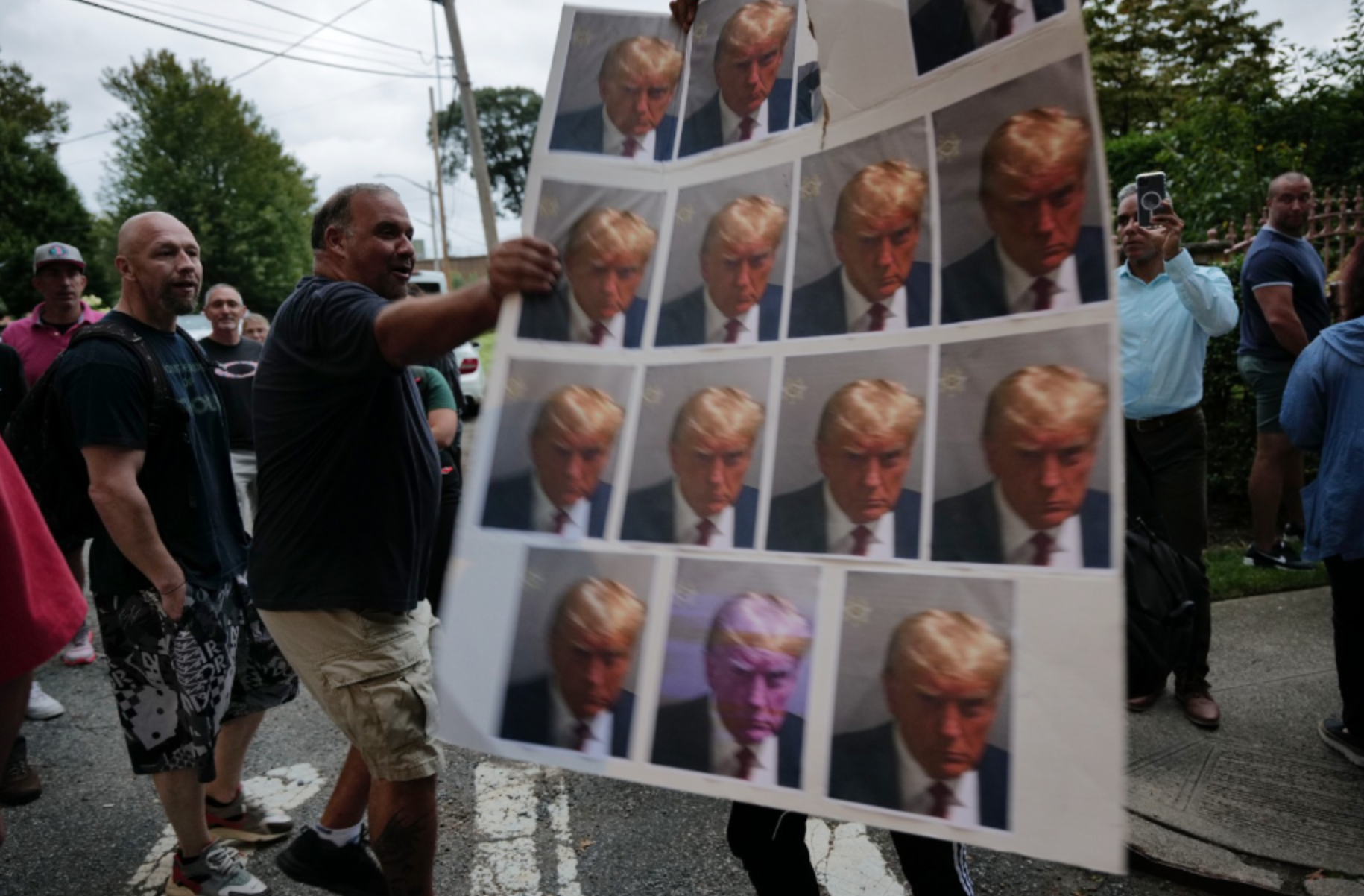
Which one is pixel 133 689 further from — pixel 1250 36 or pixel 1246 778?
pixel 1250 36

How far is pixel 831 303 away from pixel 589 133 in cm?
48

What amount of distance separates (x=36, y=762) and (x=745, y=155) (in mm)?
4106

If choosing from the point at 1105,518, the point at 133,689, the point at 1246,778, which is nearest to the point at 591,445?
the point at 1105,518

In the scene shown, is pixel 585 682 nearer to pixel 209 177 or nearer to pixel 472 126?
pixel 472 126

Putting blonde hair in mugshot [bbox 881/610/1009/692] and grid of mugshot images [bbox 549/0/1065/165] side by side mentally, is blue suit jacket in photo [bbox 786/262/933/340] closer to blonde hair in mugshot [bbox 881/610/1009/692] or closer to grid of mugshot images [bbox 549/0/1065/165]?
grid of mugshot images [bbox 549/0/1065/165]

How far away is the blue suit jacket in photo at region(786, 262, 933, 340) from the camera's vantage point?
136 centimetres

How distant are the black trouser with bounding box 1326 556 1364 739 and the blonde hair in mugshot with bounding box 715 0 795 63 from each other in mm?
2906

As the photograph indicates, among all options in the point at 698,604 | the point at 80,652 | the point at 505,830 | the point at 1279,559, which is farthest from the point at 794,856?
the point at 80,652

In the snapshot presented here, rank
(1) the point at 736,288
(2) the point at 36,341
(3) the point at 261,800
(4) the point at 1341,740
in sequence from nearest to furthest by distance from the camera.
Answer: (1) the point at 736,288 → (4) the point at 1341,740 → (3) the point at 261,800 → (2) the point at 36,341

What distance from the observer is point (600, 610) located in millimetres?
1425

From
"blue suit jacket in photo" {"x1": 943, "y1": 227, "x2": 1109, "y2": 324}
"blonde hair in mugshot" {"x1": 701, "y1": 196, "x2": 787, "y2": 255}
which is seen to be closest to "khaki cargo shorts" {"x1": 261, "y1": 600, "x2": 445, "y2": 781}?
"blonde hair in mugshot" {"x1": 701, "y1": 196, "x2": 787, "y2": 255}

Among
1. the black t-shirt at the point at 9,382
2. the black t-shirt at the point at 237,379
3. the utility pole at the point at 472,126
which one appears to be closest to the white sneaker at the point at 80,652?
the black t-shirt at the point at 9,382

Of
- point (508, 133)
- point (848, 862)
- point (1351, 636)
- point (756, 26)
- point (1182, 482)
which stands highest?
point (508, 133)

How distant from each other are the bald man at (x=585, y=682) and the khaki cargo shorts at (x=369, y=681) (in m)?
0.98
